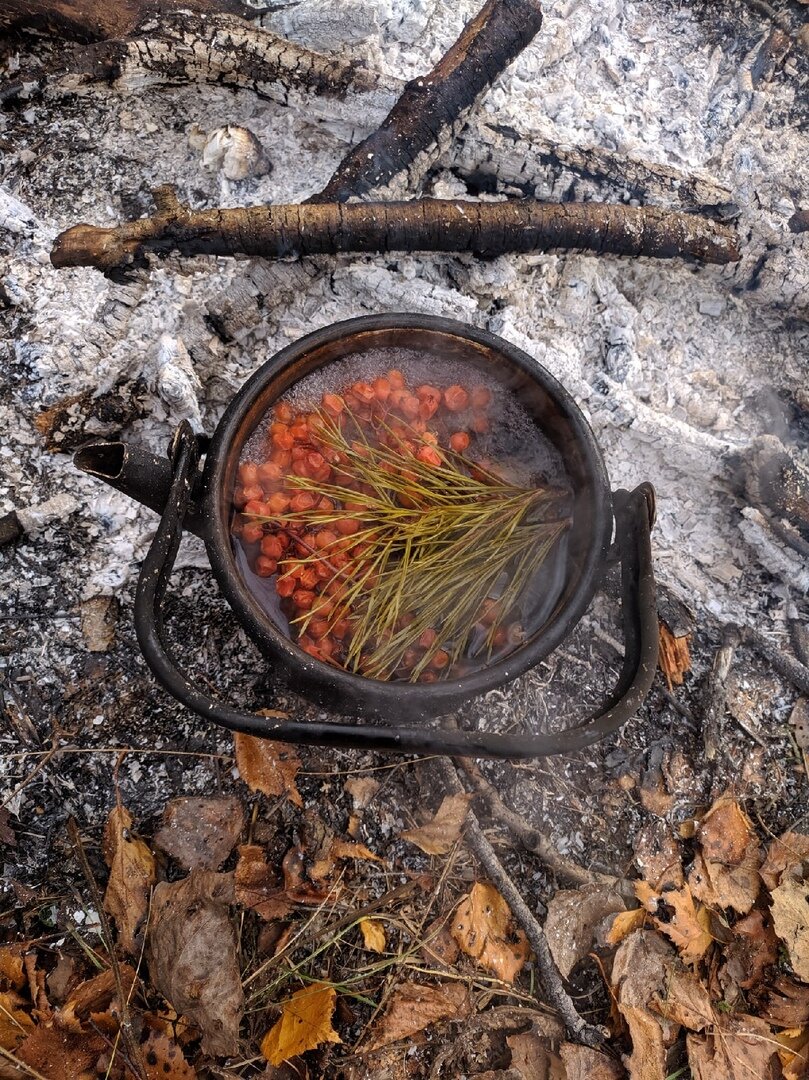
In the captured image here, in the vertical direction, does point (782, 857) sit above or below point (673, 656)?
below

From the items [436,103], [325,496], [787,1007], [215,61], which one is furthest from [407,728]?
[215,61]

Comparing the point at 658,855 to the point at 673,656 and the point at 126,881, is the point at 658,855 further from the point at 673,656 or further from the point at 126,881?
the point at 126,881

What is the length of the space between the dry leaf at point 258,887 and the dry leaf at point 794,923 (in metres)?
1.66

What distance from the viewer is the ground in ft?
7.97

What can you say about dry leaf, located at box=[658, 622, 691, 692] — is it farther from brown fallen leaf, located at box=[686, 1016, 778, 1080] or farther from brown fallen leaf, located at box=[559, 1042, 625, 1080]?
brown fallen leaf, located at box=[559, 1042, 625, 1080]

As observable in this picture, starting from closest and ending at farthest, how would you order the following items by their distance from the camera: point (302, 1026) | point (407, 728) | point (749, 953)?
point (407, 728) < point (302, 1026) < point (749, 953)

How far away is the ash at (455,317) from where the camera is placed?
2.49 m

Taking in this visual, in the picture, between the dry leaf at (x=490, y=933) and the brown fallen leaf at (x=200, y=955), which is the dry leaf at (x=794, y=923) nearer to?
the dry leaf at (x=490, y=933)

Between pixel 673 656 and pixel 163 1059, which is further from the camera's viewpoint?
pixel 673 656

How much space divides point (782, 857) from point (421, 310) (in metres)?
2.45

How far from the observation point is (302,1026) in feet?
7.09

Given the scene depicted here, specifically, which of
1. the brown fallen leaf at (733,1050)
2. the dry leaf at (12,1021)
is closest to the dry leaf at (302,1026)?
the dry leaf at (12,1021)

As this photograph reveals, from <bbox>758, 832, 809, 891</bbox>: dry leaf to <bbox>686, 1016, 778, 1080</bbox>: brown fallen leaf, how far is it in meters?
0.44

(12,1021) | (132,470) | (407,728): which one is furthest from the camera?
(12,1021)
